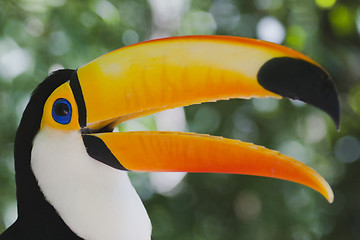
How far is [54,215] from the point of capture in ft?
5.31

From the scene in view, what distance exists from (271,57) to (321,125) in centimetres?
283

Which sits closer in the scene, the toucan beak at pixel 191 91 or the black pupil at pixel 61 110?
the toucan beak at pixel 191 91

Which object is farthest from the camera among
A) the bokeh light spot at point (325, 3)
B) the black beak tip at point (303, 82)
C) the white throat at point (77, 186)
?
the bokeh light spot at point (325, 3)

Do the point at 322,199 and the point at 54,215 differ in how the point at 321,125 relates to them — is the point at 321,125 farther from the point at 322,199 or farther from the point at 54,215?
the point at 54,215

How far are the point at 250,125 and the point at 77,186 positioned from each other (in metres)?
2.24

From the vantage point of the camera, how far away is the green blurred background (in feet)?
11.0

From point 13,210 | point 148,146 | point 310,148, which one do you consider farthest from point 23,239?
point 310,148

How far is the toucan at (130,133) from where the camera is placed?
4.58 feet

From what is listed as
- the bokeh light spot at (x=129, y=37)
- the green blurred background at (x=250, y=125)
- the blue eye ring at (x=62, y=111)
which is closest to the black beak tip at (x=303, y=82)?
the blue eye ring at (x=62, y=111)

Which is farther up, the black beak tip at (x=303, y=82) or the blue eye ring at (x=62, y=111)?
the blue eye ring at (x=62, y=111)

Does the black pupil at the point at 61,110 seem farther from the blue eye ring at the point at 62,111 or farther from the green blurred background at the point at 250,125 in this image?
the green blurred background at the point at 250,125

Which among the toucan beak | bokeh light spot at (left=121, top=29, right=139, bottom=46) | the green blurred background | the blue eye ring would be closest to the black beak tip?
the toucan beak

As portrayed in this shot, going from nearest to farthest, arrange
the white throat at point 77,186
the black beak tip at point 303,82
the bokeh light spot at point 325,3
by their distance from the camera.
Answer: the black beak tip at point 303,82 → the white throat at point 77,186 → the bokeh light spot at point 325,3

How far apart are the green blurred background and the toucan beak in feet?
5.46
